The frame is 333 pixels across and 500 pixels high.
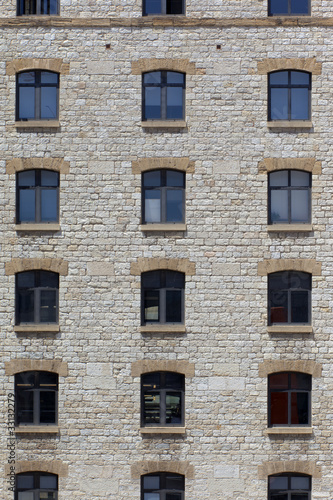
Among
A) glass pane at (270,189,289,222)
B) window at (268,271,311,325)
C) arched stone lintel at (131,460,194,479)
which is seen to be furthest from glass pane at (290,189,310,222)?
arched stone lintel at (131,460,194,479)

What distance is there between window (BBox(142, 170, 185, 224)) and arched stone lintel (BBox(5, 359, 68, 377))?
5.48 metres

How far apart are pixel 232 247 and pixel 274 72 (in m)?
6.03

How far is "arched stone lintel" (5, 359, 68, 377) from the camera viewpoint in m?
23.3

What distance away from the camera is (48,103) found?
24.1 meters

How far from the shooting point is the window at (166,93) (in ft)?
78.6

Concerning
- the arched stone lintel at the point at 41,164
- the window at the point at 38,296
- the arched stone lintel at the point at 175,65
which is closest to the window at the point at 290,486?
the window at the point at 38,296

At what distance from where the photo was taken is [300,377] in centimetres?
2339

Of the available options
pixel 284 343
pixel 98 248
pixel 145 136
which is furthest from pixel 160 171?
pixel 284 343

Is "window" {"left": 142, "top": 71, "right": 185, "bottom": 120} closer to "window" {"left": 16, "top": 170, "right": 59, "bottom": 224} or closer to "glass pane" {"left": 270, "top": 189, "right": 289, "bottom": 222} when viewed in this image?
"window" {"left": 16, "top": 170, "right": 59, "bottom": 224}

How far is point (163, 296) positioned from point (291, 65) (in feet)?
28.6

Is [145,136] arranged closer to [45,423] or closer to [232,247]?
[232,247]

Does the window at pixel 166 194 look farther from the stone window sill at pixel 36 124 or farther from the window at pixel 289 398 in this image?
the window at pixel 289 398

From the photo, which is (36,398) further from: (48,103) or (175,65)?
(175,65)

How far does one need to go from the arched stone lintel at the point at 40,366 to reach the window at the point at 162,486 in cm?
441
